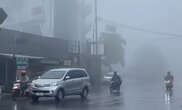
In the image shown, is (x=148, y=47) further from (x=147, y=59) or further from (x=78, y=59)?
(x=78, y=59)

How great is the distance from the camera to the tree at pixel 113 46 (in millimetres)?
63969

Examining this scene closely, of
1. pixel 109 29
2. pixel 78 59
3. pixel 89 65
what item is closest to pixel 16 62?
pixel 78 59

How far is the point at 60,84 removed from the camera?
21062 mm

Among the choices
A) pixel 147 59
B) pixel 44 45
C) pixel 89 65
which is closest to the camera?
pixel 44 45

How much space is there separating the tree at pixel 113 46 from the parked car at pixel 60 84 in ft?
131

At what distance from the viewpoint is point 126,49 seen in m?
66.5

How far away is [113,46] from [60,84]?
44022mm

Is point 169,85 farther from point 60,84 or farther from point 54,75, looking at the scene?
point 60,84

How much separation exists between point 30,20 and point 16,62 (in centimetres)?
3600

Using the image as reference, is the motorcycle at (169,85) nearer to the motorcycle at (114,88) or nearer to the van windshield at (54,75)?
the motorcycle at (114,88)

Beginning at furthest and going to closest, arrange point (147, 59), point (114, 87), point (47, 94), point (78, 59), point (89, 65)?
point (147, 59), point (89, 65), point (78, 59), point (114, 87), point (47, 94)

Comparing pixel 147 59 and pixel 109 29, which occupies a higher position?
pixel 109 29

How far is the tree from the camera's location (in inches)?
2518

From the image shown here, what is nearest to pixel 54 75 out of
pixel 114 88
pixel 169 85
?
pixel 169 85
